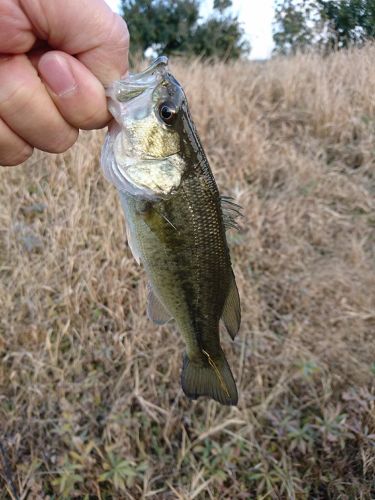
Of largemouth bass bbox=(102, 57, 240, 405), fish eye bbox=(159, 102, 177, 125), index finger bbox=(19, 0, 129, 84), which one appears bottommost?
largemouth bass bbox=(102, 57, 240, 405)

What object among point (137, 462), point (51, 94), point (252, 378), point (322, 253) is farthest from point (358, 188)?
point (51, 94)

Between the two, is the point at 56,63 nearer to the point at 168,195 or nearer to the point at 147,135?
the point at 147,135

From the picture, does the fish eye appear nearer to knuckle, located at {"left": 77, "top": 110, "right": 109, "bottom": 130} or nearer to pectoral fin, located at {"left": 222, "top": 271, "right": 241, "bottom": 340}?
knuckle, located at {"left": 77, "top": 110, "right": 109, "bottom": 130}

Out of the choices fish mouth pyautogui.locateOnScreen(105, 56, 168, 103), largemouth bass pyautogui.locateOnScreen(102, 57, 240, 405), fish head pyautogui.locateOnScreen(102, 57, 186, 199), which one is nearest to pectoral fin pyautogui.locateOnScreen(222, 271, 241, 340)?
largemouth bass pyautogui.locateOnScreen(102, 57, 240, 405)

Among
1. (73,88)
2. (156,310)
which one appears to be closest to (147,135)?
(73,88)

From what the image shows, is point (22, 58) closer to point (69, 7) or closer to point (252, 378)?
point (69, 7)

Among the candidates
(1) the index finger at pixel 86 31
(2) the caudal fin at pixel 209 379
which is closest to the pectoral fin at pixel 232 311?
(2) the caudal fin at pixel 209 379
